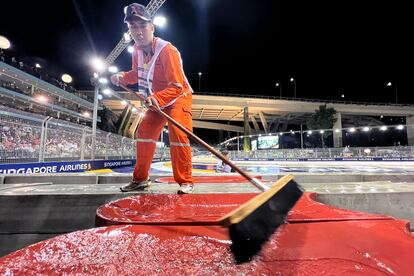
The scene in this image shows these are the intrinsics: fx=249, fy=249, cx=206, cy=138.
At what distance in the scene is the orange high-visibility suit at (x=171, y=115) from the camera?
2602mm

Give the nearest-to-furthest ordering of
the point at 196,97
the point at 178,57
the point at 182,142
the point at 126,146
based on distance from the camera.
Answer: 1. the point at 182,142
2. the point at 178,57
3. the point at 126,146
4. the point at 196,97

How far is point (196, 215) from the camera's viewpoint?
1.62 metres

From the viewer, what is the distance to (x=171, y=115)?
2.69 m

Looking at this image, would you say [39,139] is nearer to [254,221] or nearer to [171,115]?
[171,115]

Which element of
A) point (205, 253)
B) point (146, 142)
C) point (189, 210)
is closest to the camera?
point (205, 253)

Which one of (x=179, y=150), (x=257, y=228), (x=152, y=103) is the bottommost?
(x=257, y=228)

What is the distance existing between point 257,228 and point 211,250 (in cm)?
A: 23

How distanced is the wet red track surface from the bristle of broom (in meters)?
0.04

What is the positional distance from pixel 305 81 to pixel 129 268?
5002 centimetres

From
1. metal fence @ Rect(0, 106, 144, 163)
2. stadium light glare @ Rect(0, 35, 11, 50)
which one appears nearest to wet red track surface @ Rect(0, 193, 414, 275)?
metal fence @ Rect(0, 106, 144, 163)

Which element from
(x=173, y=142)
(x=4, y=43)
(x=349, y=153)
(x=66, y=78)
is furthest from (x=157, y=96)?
(x=66, y=78)

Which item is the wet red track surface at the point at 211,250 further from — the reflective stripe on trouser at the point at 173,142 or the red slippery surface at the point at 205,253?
the reflective stripe on trouser at the point at 173,142

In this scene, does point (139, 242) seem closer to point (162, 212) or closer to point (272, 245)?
point (162, 212)

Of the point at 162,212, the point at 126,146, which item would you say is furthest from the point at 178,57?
the point at 126,146
